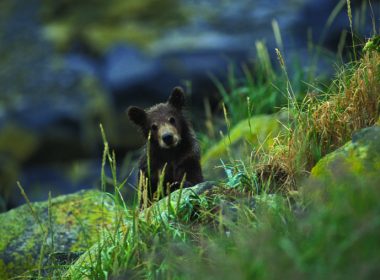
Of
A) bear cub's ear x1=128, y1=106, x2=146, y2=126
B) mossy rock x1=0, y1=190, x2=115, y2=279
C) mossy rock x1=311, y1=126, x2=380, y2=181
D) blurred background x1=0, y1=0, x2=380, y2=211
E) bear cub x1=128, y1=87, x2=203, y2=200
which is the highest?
mossy rock x1=311, y1=126, x2=380, y2=181

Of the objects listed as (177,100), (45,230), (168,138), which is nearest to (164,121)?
(168,138)

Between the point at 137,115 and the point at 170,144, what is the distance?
0.51 m

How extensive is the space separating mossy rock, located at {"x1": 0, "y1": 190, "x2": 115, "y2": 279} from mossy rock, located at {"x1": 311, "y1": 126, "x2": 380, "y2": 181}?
2362mm

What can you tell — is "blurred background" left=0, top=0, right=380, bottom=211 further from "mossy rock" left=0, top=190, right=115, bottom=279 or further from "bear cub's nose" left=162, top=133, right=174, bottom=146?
"bear cub's nose" left=162, top=133, right=174, bottom=146

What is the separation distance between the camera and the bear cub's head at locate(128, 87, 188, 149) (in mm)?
7230

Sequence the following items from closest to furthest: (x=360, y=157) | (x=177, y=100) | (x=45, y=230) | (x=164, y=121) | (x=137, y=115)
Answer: (x=360, y=157) < (x=45, y=230) < (x=164, y=121) < (x=137, y=115) < (x=177, y=100)

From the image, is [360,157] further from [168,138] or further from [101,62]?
[101,62]

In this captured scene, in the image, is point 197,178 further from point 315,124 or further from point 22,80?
point 22,80

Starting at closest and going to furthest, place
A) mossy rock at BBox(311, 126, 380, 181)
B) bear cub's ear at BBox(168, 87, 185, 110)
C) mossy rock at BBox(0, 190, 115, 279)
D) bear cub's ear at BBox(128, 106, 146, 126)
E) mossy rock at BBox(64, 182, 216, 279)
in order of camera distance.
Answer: mossy rock at BBox(311, 126, 380, 181), mossy rock at BBox(64, 182, 216, 279), mossy rock at BBox(0, 190, 115, 279), bear cub's ear at BBox(128, 106, 146, 126), bear cub's ear at BBox(168, 87, 185, 110)

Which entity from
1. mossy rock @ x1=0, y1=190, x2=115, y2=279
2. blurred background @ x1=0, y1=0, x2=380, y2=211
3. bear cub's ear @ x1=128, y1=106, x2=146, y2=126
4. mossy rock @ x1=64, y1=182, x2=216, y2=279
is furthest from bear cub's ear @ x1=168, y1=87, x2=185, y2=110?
blurred background @ x1=0, y1=0, x2=380, y2=211

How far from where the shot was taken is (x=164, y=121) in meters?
7.36

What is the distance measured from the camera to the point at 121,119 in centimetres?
1558

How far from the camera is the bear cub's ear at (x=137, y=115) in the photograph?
7.44 metres

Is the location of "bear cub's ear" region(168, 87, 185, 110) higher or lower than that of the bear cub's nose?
higher
